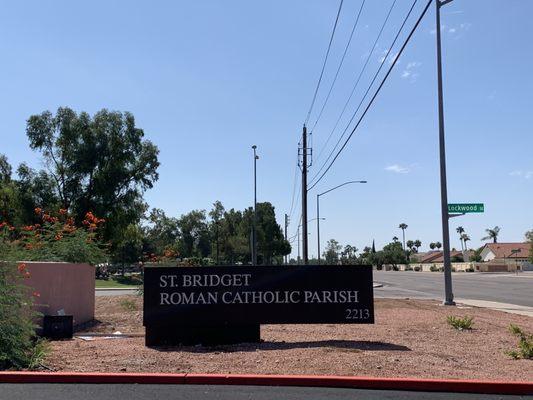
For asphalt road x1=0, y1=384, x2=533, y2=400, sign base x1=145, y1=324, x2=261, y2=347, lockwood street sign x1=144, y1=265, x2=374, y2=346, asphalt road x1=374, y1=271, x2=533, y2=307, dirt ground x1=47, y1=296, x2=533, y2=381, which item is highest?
lockwood street sign x1=144, y1=265, x2=374, y2=346

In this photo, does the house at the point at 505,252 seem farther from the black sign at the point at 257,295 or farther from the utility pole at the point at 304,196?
the black sign at the point at 257,295

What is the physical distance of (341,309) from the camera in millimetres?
11133

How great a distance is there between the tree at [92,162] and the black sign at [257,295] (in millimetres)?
32909

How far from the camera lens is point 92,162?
142 feet

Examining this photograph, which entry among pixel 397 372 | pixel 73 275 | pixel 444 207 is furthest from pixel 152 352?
pixel 444 207

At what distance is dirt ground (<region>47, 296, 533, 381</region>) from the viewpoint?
8.40m

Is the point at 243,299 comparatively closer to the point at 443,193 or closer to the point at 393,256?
the point at 443,193

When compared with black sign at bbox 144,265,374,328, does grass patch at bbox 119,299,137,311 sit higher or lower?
lower

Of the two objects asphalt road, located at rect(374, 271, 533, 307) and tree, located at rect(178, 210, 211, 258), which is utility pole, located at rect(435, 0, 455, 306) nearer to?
asphalt road, located at rect(374, 271, 533, 307)

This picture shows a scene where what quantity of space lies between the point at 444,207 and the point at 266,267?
39.9ft

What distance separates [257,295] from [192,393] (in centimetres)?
391

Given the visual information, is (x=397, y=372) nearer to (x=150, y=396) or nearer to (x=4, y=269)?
(x=150, y=396)

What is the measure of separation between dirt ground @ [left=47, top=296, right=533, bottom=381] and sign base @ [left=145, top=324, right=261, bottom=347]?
0.31 m

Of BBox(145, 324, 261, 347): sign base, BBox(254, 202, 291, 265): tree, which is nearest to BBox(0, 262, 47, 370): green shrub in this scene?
BBox(145, 324, 261, 347): sign base
